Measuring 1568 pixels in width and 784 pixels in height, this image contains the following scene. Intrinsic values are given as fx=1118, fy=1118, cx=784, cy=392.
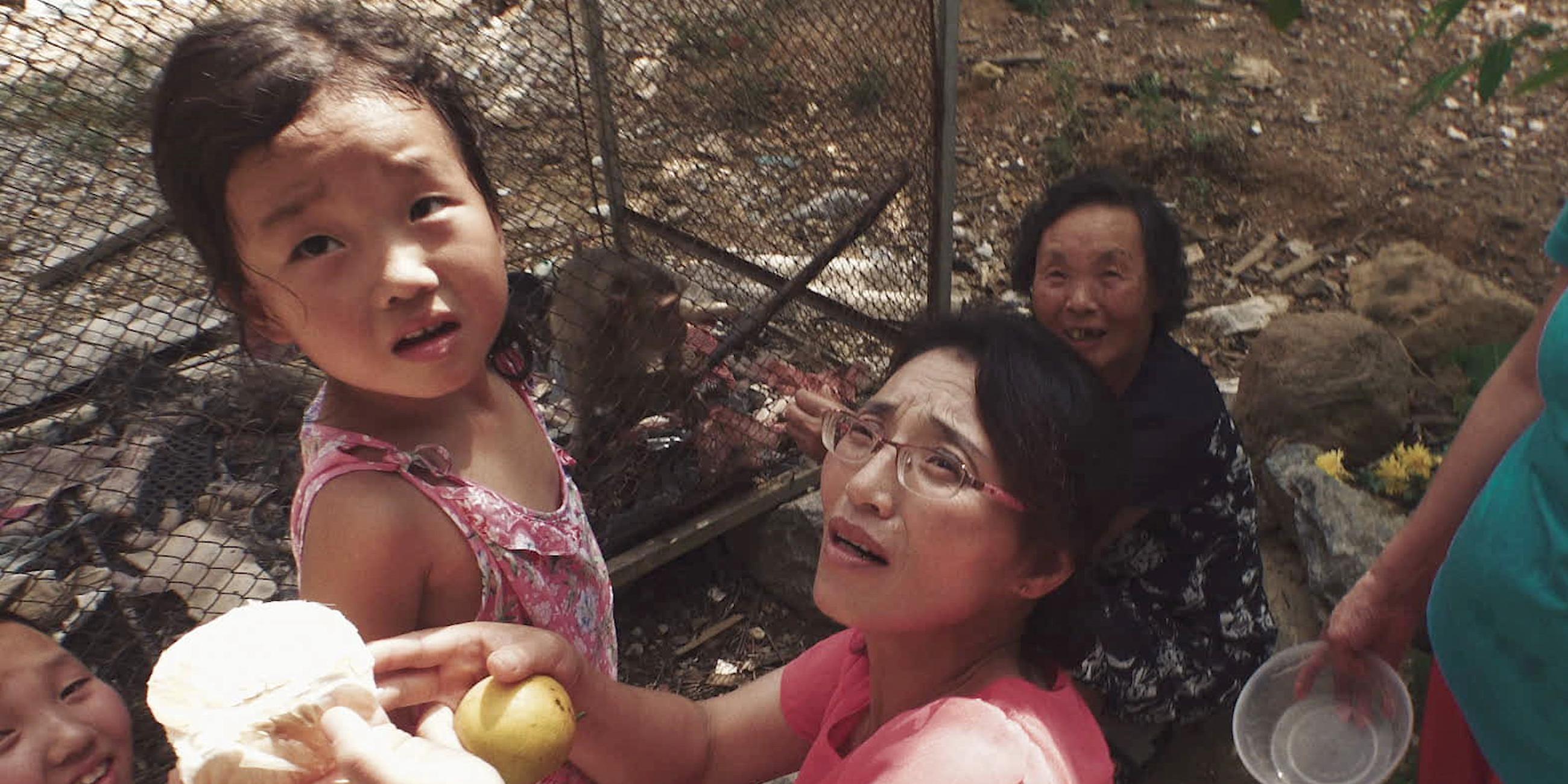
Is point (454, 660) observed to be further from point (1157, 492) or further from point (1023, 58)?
point (1023, 58)

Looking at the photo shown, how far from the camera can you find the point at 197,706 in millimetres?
1080

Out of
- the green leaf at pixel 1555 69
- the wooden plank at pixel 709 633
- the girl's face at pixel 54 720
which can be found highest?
the green leaf at pixel 1555 69

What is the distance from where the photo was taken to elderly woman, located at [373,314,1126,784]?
1.23 m

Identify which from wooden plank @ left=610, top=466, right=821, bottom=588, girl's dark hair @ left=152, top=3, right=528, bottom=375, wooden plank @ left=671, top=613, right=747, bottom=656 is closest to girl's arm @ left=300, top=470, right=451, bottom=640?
girl's dark hair @ left=152, top=3, right=528, bottom=375

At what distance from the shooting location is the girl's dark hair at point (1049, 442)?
1.35m

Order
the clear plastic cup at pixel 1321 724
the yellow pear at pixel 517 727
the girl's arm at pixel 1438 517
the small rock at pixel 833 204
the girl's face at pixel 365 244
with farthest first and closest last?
the small rock at pixel 833 204 < the clear plastic cup at pixel 1321 724 < the girl's arm at pixel 1438 517 < the girl's face at pixel 365 244 < the yellow pear at pixel 517 727

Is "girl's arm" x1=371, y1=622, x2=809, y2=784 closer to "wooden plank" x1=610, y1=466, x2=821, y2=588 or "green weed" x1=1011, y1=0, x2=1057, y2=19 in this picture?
"wooden plank" x1=610, y1=466, x2=821, y2=588

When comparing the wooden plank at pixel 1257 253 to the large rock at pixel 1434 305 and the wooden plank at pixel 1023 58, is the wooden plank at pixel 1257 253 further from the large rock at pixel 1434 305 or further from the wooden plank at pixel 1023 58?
the wooden plank at pixel 1023 58

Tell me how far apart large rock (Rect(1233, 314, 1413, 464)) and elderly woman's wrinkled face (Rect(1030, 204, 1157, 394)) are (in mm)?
958

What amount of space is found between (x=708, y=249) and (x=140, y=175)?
159 cm

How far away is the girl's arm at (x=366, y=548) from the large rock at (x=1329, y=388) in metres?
2.66

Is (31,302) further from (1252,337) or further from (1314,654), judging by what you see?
(1252,337)

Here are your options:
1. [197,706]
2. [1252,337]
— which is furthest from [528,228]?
[1252,337]

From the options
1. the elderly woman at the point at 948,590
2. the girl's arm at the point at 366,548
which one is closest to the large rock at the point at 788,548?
the elderly woman at the point at 948,590
